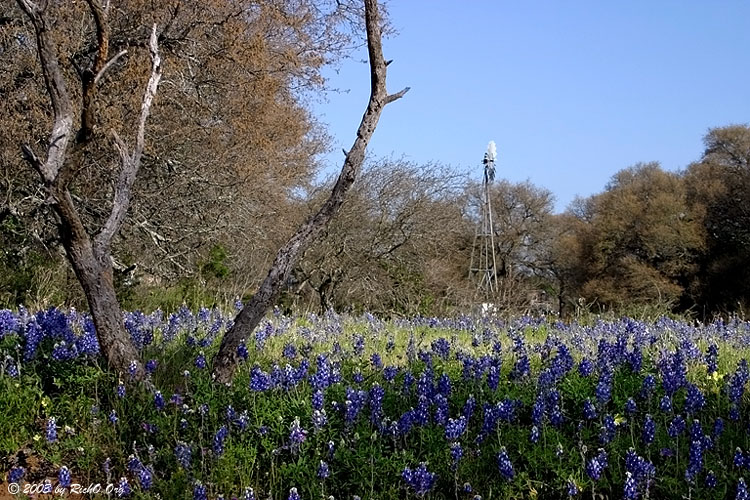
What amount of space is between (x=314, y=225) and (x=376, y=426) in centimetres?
145

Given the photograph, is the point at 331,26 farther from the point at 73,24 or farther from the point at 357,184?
the point at 73,24

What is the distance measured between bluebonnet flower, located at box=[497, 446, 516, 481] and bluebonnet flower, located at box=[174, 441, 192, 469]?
137 cm

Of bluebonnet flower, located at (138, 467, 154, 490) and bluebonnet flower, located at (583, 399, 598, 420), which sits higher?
bluebonnet flower, located at (583, 399, 598, 420)

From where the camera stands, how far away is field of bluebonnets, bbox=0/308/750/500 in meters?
3.31

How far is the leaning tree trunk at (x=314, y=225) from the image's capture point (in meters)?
4.47

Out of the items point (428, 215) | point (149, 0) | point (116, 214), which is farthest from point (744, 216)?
point (116, 214)

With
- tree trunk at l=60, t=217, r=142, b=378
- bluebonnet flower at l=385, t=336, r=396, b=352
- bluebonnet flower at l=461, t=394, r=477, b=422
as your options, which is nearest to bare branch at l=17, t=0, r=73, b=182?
tree trunk at l=60, t=217, r=142, b=378

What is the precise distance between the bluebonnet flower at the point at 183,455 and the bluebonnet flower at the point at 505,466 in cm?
137

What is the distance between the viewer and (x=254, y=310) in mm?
4555

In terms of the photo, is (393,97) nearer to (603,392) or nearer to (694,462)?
Result: (603,392)

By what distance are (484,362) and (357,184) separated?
466 inches

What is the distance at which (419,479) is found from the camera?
3141 millimetres

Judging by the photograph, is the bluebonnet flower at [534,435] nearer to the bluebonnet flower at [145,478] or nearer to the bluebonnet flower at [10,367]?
the bluebonnet flower at [145,478]

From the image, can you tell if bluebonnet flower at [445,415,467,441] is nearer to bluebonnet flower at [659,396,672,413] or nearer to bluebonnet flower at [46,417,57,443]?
bluebonnet flower at [659,396,672,413]
